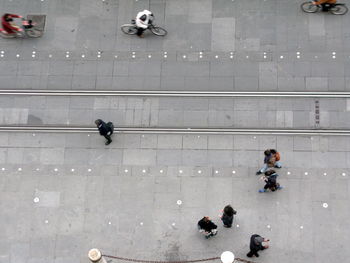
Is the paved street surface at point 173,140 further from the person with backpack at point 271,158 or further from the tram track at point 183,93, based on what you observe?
the person with backpack at point 271,158

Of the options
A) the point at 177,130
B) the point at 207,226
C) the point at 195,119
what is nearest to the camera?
the point at 207,226


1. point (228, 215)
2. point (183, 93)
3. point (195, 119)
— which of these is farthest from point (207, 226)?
point (183, 93)

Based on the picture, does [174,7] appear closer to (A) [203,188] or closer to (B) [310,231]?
(A) [203,188]

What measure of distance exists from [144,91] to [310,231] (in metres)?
8.43

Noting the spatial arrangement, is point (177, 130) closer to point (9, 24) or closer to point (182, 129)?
point (182, 129)

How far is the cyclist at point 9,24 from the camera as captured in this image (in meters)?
19.9

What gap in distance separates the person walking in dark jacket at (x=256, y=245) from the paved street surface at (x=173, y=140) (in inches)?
18.3

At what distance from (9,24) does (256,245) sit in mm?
13404

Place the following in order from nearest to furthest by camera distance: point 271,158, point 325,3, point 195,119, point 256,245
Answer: point 256,245
point 271,158
point 195,119
point 325,3

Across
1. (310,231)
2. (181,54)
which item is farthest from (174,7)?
(310,231)

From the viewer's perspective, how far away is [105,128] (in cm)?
1766

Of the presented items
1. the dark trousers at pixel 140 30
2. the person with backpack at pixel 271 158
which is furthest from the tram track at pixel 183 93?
the person with backpack at pixel 271 158

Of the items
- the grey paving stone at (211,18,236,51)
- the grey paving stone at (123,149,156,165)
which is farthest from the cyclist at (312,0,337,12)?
the grey paving stone at (123,149,156,165)

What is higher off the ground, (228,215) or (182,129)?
(182,129)
